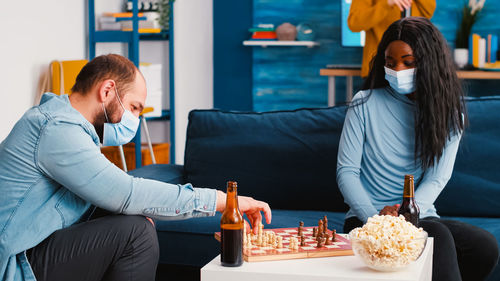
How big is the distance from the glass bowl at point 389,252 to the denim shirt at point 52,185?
0.48 m

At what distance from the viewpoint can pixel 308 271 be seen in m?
1.49

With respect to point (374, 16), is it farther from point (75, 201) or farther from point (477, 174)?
point (75, 201)

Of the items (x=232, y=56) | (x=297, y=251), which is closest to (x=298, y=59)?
(x=232, y=56)

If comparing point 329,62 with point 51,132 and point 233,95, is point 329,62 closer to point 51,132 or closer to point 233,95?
point 233,95

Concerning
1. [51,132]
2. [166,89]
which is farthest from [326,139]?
[166,89]

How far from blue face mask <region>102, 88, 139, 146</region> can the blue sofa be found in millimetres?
620

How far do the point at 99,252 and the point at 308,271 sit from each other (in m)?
0.57

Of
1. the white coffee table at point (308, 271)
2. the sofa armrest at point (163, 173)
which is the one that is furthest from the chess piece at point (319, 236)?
the sofa armrest at point (163, 173)

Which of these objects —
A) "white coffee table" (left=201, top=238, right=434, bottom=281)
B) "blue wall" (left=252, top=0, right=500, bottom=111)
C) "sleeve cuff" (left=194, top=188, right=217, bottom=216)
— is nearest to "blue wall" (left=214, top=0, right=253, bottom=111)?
"blue wall" (left=252, top=0, right=500, bottom=111)

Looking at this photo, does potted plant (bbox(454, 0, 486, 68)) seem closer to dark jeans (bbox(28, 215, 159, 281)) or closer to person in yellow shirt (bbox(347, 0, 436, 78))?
person in yellow shirt (bbox(347, 0, 436, 78))

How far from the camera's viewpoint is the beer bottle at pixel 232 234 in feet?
4.97

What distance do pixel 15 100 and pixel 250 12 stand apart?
2.75 metres

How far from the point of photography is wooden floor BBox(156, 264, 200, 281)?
2.52 metres

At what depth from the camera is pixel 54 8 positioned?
4.28 m
